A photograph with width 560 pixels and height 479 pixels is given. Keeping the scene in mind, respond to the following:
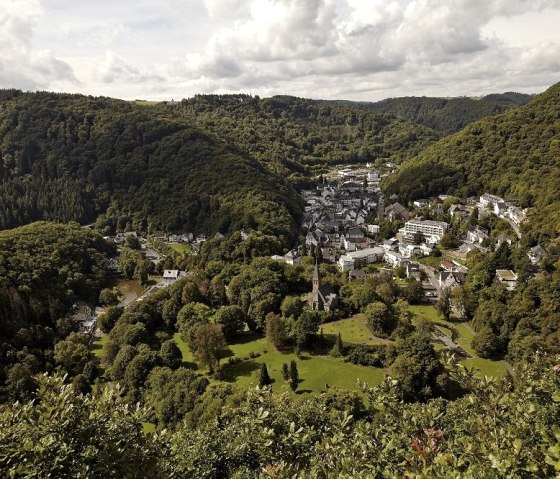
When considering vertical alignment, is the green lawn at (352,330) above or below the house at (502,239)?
below

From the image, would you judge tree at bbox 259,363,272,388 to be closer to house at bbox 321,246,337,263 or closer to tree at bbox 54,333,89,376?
tree at bbox 54,333,89,376

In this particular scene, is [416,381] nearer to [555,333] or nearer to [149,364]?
[555,333]

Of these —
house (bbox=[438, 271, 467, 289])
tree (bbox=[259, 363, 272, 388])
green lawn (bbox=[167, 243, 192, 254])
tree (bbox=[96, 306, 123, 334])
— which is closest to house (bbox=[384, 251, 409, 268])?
house (bbox=[438, 271, 467, 289])

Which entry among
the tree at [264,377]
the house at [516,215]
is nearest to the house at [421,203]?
the house at [516,215]

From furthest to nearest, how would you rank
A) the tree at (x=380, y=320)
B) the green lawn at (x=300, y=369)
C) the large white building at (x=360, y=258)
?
1. the large white building at (x=360, y=258)
2. the tree at (x=380, y=320)
3. the green lawn at (x=300, y=369)

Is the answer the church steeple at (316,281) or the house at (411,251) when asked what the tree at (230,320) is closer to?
the church steeple at (316,281)

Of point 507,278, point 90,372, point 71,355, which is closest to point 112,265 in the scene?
point 71,355
